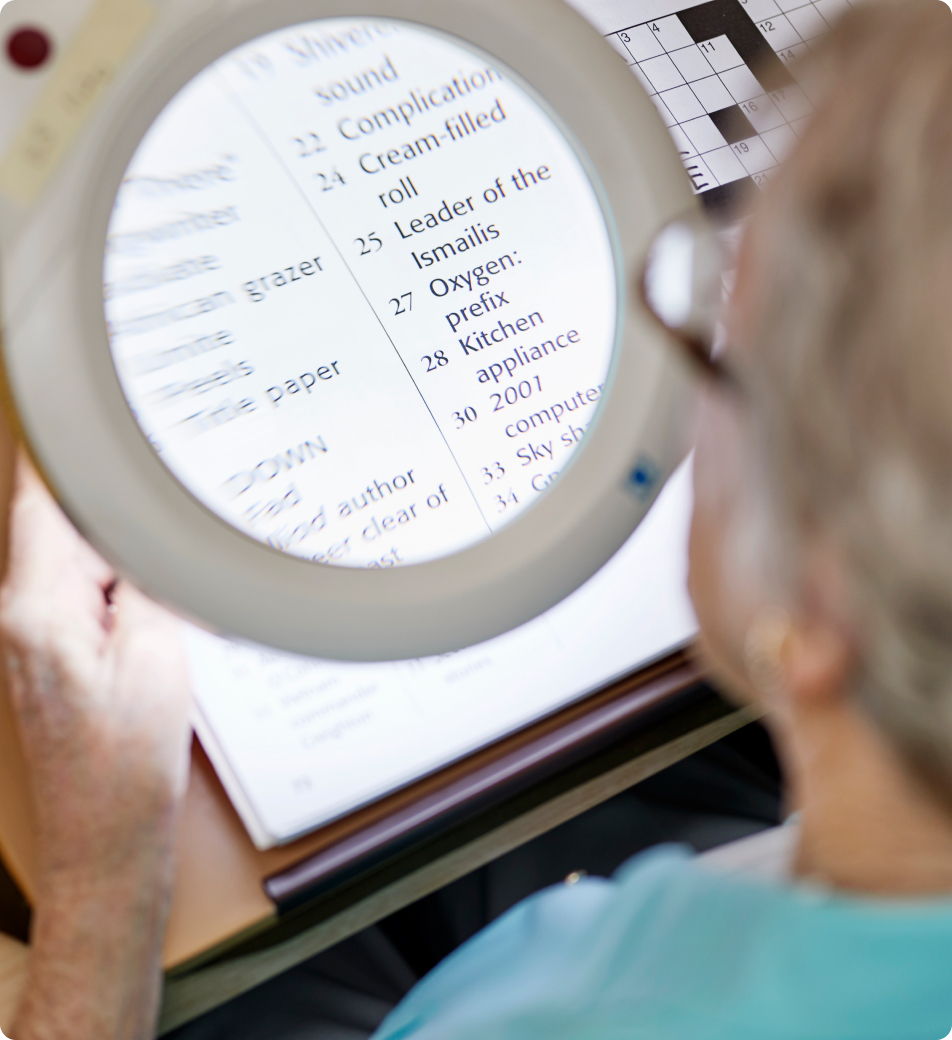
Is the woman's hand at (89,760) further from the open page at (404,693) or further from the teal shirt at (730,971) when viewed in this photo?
the teal shirt at (730,971)

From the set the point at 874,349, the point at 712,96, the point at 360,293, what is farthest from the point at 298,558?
the point at 712,96

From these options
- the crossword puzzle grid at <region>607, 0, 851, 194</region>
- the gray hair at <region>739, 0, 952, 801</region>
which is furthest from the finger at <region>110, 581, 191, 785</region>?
→ the crossword puzzle grid at <region>607, 0, 851, 194</region>

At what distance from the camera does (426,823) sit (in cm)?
56

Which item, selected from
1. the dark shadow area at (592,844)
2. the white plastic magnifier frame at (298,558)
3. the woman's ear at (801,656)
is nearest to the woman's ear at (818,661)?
the woman's ear at (801,656)

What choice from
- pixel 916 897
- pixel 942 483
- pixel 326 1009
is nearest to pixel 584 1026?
pixel 916 897

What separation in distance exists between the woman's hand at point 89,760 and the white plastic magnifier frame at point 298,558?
165 millimetres

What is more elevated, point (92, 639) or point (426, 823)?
point (92, 639)

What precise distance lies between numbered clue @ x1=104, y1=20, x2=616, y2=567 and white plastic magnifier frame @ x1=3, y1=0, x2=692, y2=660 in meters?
0.01

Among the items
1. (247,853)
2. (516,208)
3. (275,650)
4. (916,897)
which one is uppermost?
(516,208)

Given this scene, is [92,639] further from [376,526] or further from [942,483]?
[942,483]

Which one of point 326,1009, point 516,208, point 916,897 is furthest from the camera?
point 326,1009

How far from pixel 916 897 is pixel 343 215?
1.43 ft

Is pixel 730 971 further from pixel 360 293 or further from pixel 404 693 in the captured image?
pixel 360 293

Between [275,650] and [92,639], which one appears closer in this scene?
[275,650]
